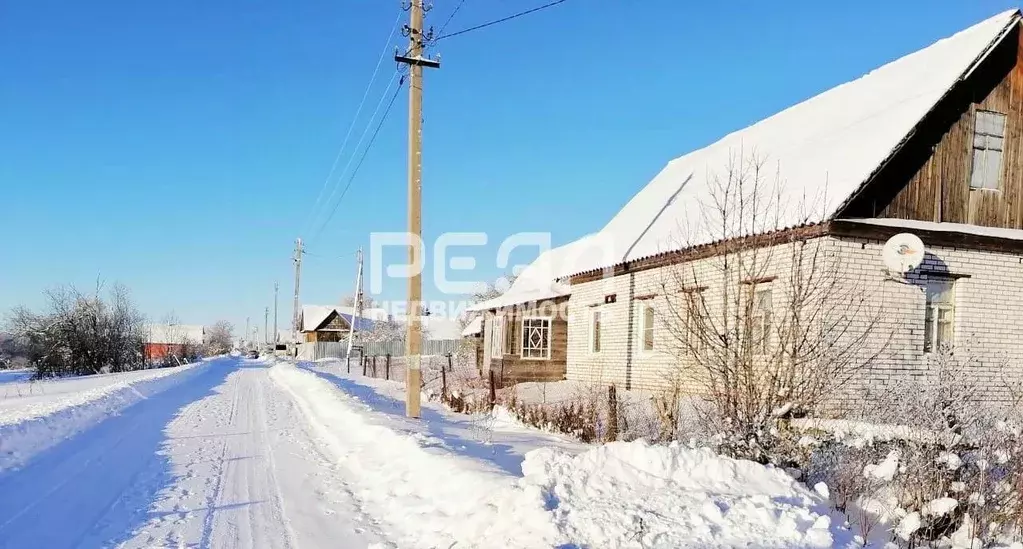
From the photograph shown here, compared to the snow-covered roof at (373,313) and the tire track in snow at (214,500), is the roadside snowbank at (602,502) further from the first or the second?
the snow-covered roof at (373,313)

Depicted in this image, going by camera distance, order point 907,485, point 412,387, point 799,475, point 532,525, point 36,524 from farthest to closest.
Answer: point 412,387, point 799,475, point 907,485, point 36,524, point 532,525

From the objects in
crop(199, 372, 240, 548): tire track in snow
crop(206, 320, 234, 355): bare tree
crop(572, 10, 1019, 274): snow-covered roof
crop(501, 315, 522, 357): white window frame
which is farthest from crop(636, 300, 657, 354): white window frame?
crop(206, 320, 234, 355): bare tree

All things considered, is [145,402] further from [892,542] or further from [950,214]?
[950,214]

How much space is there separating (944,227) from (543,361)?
38.8 feet

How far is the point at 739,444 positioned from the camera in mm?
6695

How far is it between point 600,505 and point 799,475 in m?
2.66

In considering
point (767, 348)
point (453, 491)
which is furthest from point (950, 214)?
point (453, 491)

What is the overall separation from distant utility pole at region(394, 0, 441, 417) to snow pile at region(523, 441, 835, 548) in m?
5.89

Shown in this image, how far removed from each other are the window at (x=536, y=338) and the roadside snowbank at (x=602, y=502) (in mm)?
13755

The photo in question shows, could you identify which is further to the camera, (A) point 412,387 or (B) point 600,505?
(A) point 412,387

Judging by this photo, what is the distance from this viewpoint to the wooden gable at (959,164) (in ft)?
37.0

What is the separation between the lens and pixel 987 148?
1216cm

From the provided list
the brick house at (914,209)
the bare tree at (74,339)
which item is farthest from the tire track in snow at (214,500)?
the bare tree at (74,339)

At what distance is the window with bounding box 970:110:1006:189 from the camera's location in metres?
12.1
